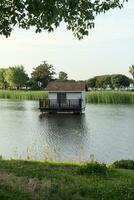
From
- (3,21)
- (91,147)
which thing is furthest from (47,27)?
(91,147)

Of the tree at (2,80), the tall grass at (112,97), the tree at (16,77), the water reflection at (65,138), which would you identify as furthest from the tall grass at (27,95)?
the tree at (2,80)

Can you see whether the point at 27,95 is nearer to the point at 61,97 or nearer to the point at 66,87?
the point at 61,97

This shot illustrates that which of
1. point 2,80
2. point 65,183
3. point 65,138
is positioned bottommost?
point 65,138

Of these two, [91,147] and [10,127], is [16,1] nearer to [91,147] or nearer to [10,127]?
[91,147]

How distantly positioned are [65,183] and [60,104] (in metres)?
42.7

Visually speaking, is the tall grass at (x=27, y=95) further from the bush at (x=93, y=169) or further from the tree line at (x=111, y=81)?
Answer: the bush at (x=93, y=169)

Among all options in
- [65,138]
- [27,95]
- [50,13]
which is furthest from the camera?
[27,95]

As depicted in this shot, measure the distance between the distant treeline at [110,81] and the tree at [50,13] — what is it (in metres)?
113

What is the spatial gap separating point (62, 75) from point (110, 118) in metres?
94.6

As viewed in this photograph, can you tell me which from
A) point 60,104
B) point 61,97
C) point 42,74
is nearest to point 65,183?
point 60,104

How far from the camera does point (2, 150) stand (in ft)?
74.5

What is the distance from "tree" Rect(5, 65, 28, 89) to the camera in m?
127

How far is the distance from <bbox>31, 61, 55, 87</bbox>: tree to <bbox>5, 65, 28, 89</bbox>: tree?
630cm

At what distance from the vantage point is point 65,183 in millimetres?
8461
